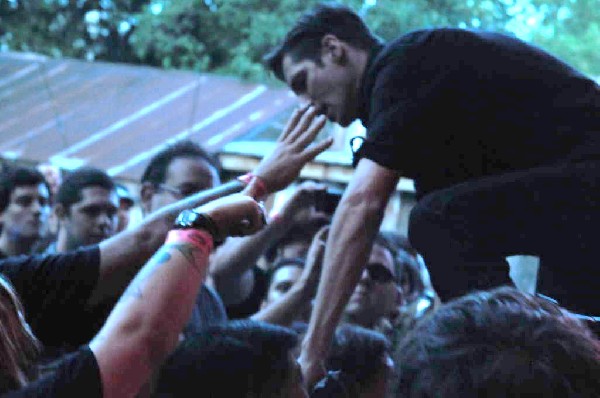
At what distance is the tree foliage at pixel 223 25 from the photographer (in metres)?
12.0

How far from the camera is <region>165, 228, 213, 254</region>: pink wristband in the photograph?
228 centimetres

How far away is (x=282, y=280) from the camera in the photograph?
4.96 meters

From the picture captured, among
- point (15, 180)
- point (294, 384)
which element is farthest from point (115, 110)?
point (294, 384)

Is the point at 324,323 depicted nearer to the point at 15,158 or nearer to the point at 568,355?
the point at 568,355

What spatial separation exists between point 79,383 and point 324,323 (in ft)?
4.14

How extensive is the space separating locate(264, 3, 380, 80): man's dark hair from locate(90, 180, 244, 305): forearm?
72cm

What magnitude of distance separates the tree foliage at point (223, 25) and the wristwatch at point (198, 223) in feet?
26.1

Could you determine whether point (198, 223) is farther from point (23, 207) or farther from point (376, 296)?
point (23, 207)

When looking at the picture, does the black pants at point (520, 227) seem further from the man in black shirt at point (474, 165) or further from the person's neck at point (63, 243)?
the person's neck at point (63, 243)

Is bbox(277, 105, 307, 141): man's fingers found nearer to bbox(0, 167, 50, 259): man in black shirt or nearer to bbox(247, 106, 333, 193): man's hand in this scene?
bbox(247, 106, 333, 193): man's hand

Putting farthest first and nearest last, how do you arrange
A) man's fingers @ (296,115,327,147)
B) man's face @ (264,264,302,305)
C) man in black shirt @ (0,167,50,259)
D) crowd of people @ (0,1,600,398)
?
1. man in black shirt @ (0,167,50,259)
2. man's face @ (264,264,302,305)
3. man's fingers @ (296,115,327,147)
4. crowd of people @ (0,1,600,398)

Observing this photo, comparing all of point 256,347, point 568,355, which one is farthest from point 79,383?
point 568,355

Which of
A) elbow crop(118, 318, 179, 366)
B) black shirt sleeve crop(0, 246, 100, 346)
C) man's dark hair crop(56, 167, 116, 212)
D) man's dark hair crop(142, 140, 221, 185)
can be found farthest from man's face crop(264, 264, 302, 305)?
elbow crop(118, 318, 179, 366)

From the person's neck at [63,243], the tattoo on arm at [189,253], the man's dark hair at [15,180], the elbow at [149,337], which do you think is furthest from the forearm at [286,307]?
the man's dark hair at [15,180]
